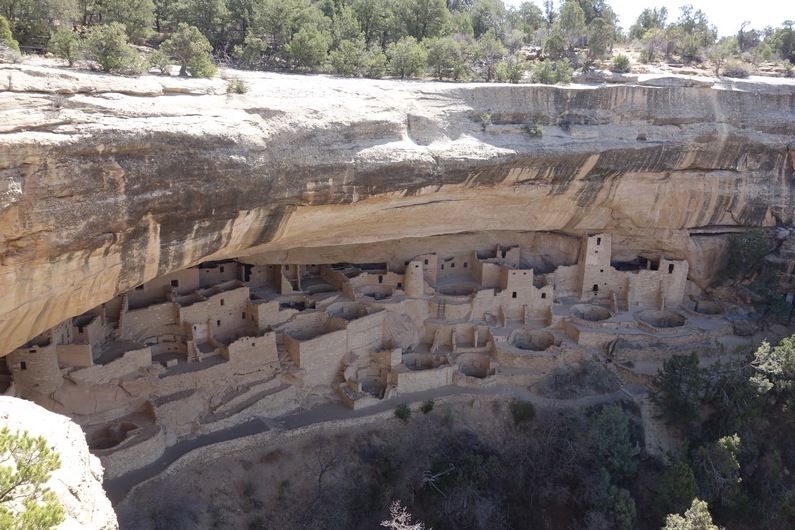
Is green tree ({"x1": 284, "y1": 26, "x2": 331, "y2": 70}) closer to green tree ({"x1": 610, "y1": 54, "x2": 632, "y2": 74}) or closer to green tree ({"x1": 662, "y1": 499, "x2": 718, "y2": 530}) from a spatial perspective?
green tree ({"x1": 610, "y1": 54, "x2": 632, "y2": 74})

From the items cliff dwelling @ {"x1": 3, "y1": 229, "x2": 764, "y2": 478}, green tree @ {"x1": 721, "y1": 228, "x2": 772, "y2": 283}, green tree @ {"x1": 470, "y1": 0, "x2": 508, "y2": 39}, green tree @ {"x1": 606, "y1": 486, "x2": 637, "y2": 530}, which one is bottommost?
green tree @ {"x1": 606, "y1": 486, "x2": 637, "y2": 530}

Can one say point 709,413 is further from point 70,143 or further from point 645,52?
point 70,143

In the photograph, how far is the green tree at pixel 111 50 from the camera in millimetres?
11273

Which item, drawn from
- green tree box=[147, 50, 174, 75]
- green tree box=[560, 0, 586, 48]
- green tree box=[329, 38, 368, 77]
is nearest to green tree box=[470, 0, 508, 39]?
green tree box=[560, 0, 586, 48]

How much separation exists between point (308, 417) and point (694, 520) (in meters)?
8.84

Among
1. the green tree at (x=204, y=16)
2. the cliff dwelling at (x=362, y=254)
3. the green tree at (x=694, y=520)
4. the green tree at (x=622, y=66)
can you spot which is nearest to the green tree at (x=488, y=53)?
the green tree at (x=622, y=66)

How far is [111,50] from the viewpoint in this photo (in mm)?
Answer: 11414

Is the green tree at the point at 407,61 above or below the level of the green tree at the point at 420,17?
below

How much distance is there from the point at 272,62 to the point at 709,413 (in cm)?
1589

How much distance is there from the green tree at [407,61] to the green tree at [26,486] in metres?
15.1

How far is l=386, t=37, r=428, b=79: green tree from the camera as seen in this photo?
1803cm

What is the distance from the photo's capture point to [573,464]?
15578 mm

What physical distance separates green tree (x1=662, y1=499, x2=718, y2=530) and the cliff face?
8.26 metres

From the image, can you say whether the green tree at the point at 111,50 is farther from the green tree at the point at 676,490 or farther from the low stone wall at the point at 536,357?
the green tree at the point at 676,490
